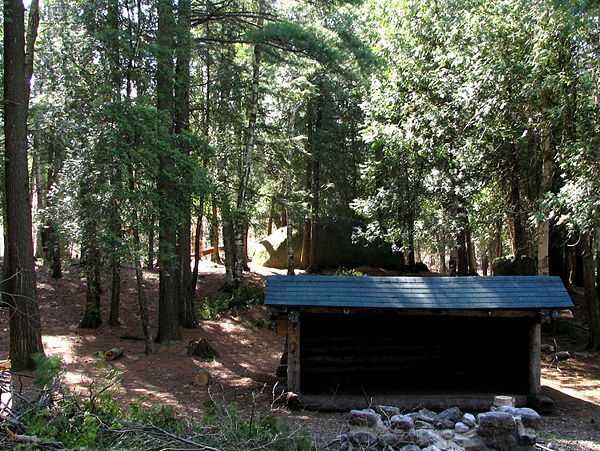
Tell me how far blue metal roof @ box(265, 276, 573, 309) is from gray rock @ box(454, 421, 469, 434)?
2190mm

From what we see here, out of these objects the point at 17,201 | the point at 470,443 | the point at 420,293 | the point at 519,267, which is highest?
the point at 17,201

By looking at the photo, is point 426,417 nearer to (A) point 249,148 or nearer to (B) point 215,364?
(B) point 215,364

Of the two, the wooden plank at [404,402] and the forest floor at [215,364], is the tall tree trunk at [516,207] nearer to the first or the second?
the forest floor at [215,364]

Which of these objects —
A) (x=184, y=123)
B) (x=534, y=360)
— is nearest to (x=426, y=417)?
(x=534, y=360)

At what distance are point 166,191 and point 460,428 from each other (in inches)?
306

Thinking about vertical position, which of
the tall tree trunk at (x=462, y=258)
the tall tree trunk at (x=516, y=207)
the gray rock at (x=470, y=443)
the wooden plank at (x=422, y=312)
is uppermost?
the tall tree trunk at (x=516, y=207)

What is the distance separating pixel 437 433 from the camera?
22.2ft

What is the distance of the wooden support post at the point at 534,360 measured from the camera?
912cm

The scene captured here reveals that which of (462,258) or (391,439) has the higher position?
(462,258)

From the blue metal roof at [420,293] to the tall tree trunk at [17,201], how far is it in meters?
4.48

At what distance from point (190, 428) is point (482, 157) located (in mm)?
10615

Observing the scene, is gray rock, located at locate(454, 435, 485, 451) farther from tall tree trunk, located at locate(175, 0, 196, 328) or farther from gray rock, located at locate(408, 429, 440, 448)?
tall tree trunk, located at locate(175, 0, 196, 328)

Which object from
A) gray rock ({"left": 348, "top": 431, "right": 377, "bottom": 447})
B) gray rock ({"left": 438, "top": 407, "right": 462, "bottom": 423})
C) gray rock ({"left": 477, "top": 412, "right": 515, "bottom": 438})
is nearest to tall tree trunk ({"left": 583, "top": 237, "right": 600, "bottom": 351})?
gray rock ({"left": 438, "top": 407, "right": 462, "bottom": 423})

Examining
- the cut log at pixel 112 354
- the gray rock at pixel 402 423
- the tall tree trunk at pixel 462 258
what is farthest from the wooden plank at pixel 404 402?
the tall tree trunk at pixel 462 258
